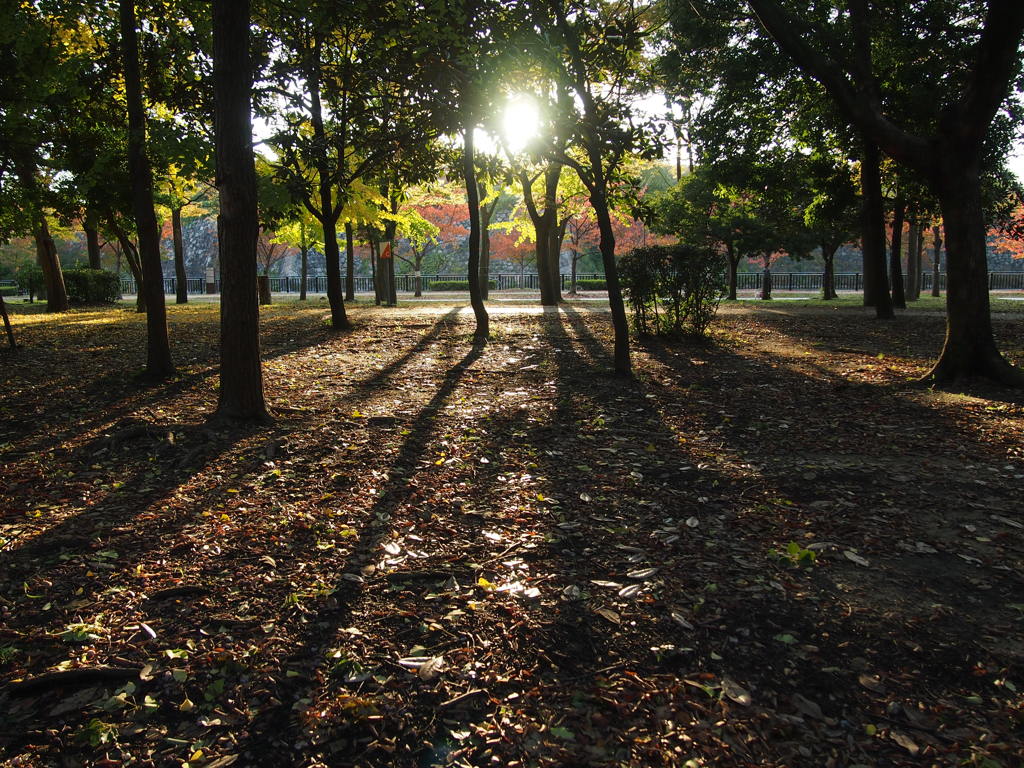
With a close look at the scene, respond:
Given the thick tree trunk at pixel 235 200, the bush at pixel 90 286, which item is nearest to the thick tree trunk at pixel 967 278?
the thick tree trunk at pixel 235 200

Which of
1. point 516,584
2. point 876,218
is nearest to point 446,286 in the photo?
point 876,218

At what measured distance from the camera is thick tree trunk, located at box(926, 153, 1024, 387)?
7.21 meters

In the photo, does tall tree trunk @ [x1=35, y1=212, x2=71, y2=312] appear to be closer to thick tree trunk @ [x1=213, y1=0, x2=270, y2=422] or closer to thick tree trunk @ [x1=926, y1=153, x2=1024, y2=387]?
thick tree trunk @ [x1=213, y1=0, x2=270, y2=422]

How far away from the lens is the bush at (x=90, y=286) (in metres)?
22.8

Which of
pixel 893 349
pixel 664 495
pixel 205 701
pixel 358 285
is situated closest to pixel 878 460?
pixel 664 495

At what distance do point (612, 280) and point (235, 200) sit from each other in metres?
4.73

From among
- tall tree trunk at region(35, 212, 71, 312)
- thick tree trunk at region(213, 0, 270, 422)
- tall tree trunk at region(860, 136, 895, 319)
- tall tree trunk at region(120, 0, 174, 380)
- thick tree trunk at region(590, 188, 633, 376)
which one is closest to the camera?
thick tree trunk at region(213, 0, 270, 422)

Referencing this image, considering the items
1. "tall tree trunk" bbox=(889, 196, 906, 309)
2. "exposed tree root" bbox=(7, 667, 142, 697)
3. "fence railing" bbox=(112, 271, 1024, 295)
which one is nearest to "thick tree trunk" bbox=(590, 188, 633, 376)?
"exposed tree root" bbox=(7, 667, 142, 697)

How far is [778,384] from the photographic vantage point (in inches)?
324

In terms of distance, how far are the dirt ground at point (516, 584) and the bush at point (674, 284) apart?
462 centimetres

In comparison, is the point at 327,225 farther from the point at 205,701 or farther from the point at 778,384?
the point at 205,701

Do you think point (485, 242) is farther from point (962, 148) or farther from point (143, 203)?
point (962, 148)

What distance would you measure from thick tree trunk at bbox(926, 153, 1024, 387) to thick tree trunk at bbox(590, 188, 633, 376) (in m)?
3.68

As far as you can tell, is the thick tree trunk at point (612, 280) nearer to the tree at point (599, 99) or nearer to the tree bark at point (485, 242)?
the tree at point (599, 99)
